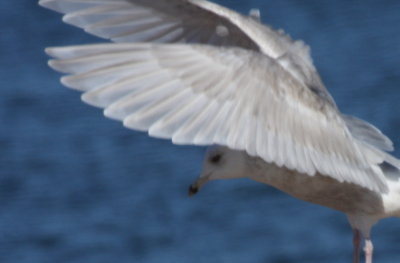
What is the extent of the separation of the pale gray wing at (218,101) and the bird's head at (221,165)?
385mm

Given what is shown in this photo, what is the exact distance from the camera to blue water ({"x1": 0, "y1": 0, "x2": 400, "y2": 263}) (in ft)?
22.5

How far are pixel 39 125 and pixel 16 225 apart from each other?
2.45ft

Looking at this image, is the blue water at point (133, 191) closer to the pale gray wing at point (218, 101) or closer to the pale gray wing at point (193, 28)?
the pale gray wing at point (193, 28)

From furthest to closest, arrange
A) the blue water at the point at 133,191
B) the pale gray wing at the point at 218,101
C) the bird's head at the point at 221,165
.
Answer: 1. the blue water at the point at 133,191
2. the bird's head at the point at 221,165
3. the pale gray wing at the point at 218,101

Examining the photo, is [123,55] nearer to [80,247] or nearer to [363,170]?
[363,170]

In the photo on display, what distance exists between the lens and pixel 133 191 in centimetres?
724

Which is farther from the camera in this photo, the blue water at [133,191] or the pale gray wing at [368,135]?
the blue water at [133,191]

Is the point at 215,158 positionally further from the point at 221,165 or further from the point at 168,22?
the point at 168,22

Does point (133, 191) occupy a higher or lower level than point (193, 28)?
lower

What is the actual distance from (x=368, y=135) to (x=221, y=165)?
530 millimetres

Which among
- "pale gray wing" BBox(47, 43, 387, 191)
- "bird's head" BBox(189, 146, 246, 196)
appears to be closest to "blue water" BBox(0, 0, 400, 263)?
"bird's head" BBox(189, 146, 246, 196)

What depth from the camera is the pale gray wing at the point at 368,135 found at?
15.3ft

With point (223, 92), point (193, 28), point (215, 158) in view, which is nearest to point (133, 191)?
point (193, 28)

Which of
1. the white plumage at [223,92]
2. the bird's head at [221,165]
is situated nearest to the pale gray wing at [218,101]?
the white plumage at [223,92]
